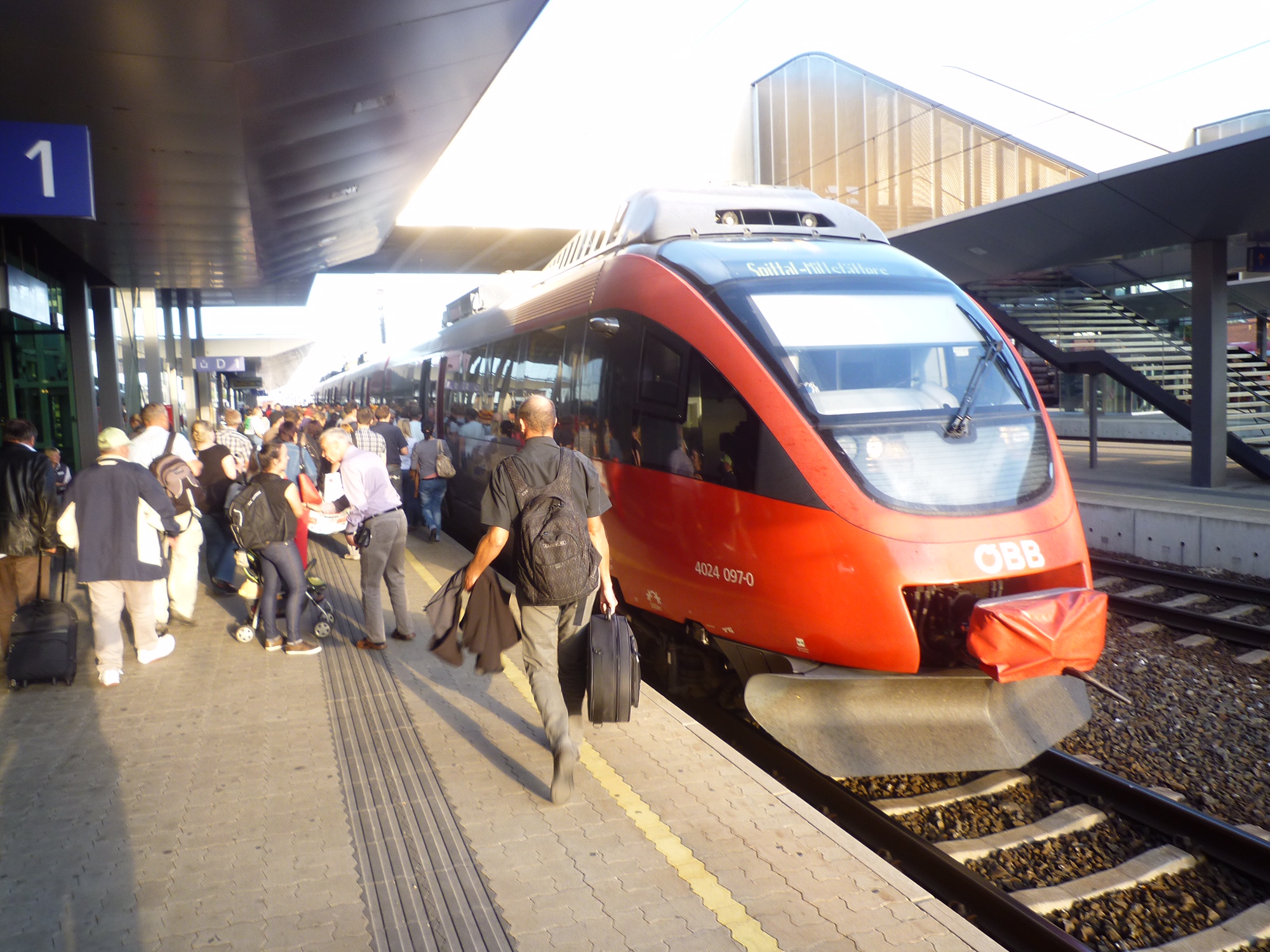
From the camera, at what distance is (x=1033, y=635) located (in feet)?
15.5

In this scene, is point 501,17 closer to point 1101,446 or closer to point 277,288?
point 1101,446

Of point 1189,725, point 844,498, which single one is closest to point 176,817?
point 844,498

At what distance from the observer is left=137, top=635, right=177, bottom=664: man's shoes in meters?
6.72

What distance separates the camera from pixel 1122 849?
4.68 m

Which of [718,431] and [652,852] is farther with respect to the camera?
[718,431]

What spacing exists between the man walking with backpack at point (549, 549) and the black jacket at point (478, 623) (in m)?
0.14

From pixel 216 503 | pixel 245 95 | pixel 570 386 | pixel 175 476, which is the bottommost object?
pixel 216 503

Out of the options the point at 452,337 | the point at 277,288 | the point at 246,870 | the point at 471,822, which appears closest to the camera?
the point at 246,870

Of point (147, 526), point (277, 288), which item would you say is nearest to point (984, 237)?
point (147, 526)

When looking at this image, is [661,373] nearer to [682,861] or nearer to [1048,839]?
[682,861]

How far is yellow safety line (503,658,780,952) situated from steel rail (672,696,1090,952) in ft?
4.02

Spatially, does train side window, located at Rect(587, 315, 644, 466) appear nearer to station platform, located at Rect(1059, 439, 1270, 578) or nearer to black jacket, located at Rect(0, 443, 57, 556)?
black jacket, located at Rect(0, 443, 57, 556)

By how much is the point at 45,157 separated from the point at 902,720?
694 centimetres

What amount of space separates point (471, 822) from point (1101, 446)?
23908 millimetres
